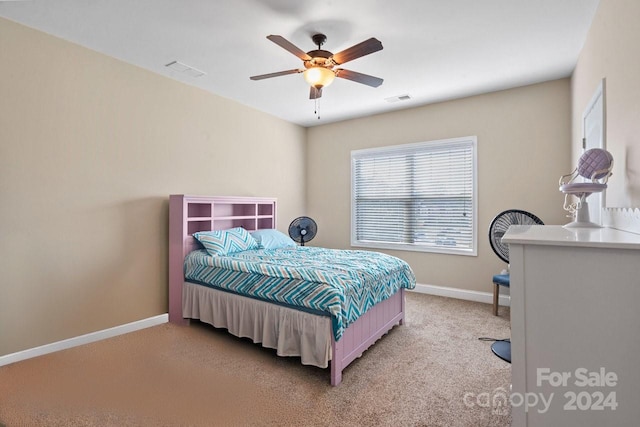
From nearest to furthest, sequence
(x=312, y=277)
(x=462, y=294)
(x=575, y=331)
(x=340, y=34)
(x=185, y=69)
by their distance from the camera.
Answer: (x=575, y=331) → (x=312, y=277) → (x=340, y=34) → (x=185, y=69) → (x=462, y=294)

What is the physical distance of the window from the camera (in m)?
4.16

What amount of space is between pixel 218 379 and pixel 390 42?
10.00ft

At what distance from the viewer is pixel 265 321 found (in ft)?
8.32

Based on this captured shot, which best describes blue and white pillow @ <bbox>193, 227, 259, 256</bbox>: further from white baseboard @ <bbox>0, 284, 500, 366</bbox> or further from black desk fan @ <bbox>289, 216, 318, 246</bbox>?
white baseboard @ <bbox>0, 284, 500, 366</bbox>

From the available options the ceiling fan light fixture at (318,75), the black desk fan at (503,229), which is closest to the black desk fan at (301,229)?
the ceiling fan light fixture at (318,75)

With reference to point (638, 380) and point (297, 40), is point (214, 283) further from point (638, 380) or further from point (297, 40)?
point (638, 380)

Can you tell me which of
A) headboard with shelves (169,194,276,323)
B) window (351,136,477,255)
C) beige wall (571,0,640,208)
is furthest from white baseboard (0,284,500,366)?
beige wall (571,0,640,208)

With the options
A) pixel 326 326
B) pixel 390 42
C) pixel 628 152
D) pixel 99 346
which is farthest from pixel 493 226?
pixel 99 346

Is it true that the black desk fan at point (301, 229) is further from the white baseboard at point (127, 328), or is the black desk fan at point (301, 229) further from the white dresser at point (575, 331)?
the white dresser at point (575, 331)

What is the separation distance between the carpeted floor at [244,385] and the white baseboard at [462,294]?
3.26 feet

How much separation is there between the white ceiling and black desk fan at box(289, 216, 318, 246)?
183cm

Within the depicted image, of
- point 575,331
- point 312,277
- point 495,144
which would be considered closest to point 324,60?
point 312,277

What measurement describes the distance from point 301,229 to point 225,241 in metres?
1.33

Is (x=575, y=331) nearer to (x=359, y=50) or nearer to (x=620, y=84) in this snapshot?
(x=620, y=84)
